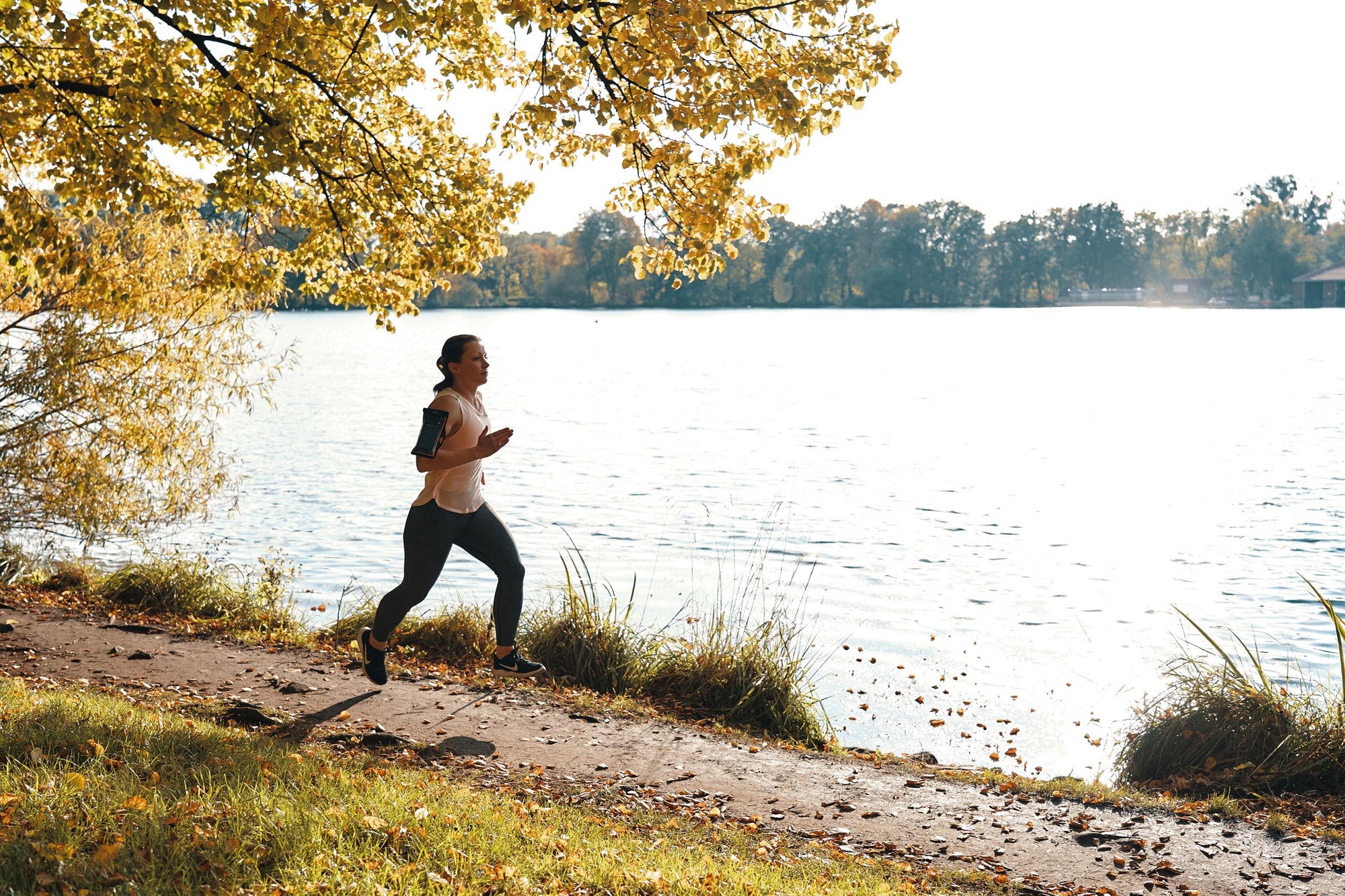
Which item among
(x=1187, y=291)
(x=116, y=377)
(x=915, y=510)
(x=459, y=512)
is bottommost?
(x=915, y=510)

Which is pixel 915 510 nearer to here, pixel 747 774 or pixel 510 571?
pixel 747 774

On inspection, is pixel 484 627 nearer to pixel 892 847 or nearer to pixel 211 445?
pixel 892 847

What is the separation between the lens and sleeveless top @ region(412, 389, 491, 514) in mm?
7051

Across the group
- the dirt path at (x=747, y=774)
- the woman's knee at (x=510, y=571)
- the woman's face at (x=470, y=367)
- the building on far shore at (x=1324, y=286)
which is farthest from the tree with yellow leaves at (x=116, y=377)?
the building on far shore at (x=1324, y=286)

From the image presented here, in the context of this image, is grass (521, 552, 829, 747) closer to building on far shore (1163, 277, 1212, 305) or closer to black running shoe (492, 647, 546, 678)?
black running shoe (492, 647, 546, 678)

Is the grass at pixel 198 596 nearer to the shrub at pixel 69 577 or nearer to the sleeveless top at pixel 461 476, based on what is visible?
the shrub at pixel 69 577

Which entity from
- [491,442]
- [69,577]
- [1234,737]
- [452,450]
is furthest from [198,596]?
[1234,737]

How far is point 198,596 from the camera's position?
441 inches

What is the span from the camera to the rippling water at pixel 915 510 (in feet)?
41.6

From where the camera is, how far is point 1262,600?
15594mm

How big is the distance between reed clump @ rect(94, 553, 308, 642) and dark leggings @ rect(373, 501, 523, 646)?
3367 millimetres

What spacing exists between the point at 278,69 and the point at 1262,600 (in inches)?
528

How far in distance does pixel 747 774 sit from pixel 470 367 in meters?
2.95

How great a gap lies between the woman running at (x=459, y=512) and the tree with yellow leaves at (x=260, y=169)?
8.12 ft
